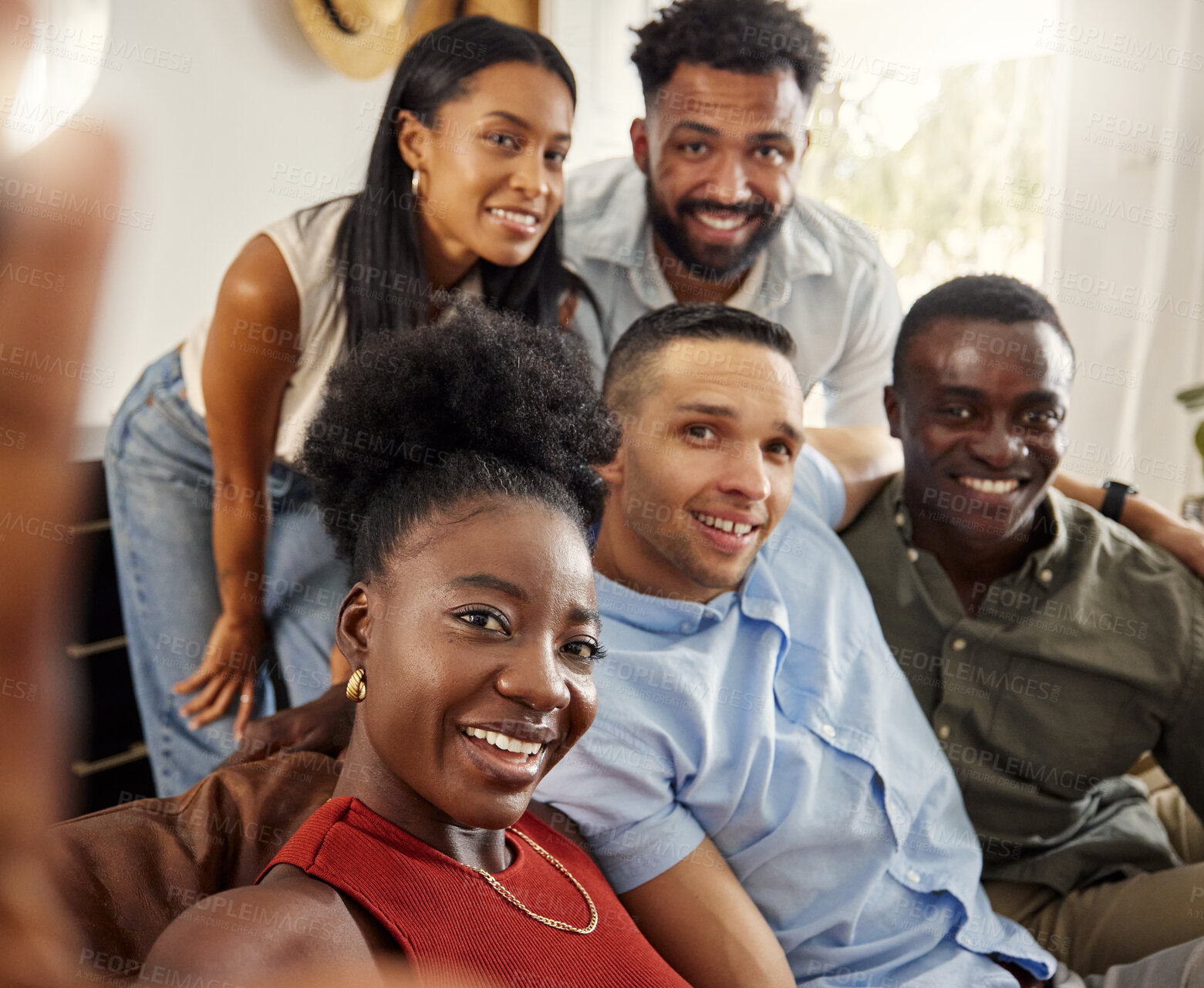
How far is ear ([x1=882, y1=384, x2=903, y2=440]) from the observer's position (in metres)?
1.81

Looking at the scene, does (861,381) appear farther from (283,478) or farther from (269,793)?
(269,793)

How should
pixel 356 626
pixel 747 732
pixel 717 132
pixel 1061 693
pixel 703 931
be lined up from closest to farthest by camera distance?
pixel 356 626
pixel 703 931
pixel 747 732
pixel 1061 693
pixel 717 132

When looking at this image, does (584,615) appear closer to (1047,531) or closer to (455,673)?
(455,673)

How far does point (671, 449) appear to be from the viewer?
1.47m

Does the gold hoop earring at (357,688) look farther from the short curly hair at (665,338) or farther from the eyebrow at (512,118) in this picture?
the eyebrow at (512,118)

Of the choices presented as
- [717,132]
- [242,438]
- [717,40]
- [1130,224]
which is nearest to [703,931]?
[242,438]

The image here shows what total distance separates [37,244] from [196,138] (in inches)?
12.4

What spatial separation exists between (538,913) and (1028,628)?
3.45 ft

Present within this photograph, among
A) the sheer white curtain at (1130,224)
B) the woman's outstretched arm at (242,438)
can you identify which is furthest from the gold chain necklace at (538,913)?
the sheer white curtain at (1130,224)

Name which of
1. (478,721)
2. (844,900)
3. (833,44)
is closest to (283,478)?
(478,721)

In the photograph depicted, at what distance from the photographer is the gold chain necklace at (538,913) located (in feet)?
3.15

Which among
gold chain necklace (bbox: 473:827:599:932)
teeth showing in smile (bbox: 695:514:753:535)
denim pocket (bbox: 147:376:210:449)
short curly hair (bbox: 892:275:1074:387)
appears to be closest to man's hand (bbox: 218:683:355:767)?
gold chain necklace (bbox: 473:827:599:932)

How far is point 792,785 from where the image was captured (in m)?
1.38

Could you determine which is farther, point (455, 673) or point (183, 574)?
point (183, 574)
